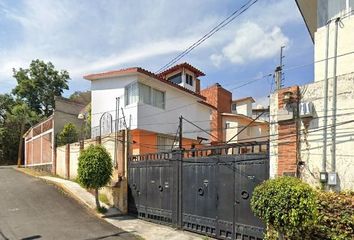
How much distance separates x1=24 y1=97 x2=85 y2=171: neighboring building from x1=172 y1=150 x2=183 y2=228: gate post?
1627cm

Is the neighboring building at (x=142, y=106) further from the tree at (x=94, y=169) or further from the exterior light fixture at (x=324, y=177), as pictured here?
the exterior light fixture at (x=324, y=177)

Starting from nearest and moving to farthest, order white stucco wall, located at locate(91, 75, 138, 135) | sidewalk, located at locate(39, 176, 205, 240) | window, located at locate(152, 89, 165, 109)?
sidewalk, located at locate(39, 176, 205, 240)
white stucco wall, located at locate(91, 75, 138, 135)
window, located at locate(152, 89, 165, 109)

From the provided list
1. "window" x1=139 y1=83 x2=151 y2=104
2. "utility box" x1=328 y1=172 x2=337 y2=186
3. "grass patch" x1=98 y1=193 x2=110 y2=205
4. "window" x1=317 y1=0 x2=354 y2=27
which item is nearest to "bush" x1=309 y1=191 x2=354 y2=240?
"utility box" x1=328 y1=172 x2=337 y2=186

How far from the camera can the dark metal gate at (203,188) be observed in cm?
1069

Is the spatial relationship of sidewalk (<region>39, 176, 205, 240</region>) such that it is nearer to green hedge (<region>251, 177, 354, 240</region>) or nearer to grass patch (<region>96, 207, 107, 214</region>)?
grass patch (<region>96, 207, 107, 214</region>)

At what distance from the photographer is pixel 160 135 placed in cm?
2214

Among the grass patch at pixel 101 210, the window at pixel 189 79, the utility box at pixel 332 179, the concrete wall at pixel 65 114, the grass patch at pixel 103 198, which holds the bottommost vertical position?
the grass patch at pixel 101 210

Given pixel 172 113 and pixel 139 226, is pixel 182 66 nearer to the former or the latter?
pixel 172 113

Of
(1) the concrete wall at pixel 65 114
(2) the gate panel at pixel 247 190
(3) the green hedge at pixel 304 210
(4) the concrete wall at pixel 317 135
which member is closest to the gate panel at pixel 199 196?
(2) the gate panel at pixel 247 190

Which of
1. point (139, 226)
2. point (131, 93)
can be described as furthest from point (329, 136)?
point (131, 93)

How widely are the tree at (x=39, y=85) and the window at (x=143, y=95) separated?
97.0ft

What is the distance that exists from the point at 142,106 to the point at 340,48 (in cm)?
1277

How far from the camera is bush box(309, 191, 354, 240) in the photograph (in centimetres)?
755

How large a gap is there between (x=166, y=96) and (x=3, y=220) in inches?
454
